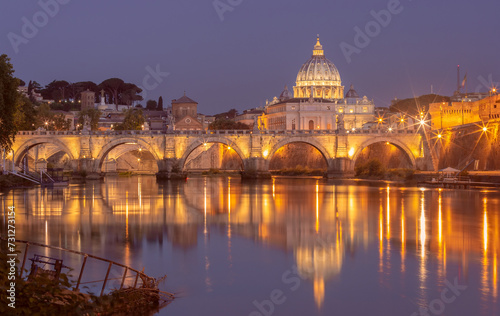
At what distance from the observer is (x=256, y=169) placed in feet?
233

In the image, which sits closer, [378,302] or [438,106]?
[378,302]

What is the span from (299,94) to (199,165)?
70134 mm

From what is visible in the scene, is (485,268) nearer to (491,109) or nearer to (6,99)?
(6,99)

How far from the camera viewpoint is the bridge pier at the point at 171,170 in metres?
71.5

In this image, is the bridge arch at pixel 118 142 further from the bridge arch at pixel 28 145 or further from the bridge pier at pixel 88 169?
the bridge arch at pixel 28 145

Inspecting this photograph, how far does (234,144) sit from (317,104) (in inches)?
2387

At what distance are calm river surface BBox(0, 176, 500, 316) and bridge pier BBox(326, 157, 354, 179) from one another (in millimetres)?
30472

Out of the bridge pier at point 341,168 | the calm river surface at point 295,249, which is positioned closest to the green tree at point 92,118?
the bridge pier at point 341,168

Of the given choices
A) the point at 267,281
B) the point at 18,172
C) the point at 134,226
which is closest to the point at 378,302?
the point at 267,281

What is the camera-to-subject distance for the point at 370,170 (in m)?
70.4

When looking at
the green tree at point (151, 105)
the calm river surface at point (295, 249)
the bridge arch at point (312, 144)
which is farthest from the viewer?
the green tree at point (151, 105)

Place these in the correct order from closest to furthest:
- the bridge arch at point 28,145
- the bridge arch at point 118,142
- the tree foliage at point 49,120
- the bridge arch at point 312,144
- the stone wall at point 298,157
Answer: the bridge arch at point 312,144 → the bridge arch at point 28,145 → the bridge arch at point 118,142 → the tree foliage at point 49,120 → the stone wall at point 298,157

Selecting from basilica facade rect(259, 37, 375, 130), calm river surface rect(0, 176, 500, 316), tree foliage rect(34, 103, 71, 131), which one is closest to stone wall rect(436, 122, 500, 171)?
calm river surface rect(0, 176, 500, 316)

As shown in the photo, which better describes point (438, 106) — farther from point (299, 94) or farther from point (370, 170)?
point (299, 94)
